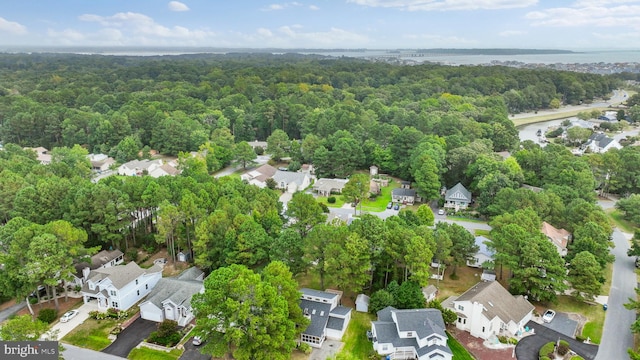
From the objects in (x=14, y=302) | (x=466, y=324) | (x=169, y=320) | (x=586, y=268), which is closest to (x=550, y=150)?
(x=586, y=268)

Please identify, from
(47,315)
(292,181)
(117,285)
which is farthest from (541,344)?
(292,181)

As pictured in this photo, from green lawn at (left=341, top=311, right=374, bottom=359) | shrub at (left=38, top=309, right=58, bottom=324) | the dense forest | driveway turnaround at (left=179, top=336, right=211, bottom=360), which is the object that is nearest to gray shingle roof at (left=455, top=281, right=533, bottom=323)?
the dense forest

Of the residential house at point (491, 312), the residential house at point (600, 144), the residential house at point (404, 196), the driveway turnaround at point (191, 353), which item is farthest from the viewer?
the residential house at point (600, 144)

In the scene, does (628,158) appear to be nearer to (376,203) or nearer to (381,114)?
(376,203)

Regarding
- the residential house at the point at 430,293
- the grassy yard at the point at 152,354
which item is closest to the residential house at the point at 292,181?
the residential house at the point at 430,293

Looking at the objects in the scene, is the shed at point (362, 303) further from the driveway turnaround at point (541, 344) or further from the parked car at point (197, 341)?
the parked car at point (197, 341)

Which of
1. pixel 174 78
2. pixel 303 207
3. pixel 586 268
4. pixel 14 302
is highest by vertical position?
pixel 174 78
